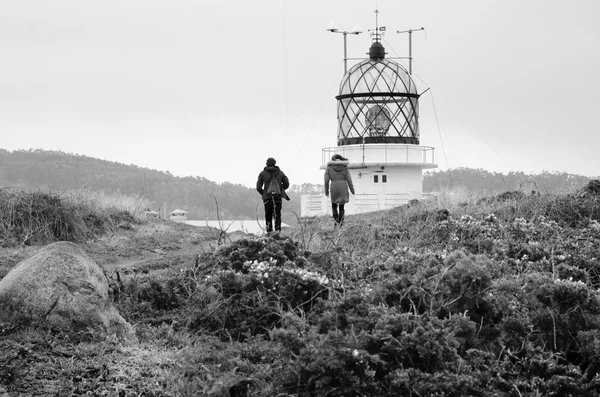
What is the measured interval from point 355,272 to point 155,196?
75.7 metres

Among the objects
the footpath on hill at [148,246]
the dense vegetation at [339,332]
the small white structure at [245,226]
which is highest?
the small white structure at [245,226]

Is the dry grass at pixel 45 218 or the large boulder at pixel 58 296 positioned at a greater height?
the dry grass at pixel 45 218

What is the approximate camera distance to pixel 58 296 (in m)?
A: 10.6

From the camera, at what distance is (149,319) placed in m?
12.2

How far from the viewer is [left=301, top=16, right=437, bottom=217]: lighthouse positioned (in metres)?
37.2

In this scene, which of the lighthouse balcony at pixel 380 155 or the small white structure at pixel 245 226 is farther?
the lighthouse balcony at pixel 380 155

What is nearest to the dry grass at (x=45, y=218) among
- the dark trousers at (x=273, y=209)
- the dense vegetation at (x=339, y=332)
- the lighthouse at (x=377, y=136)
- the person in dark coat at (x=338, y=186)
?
the dark trousers at (x=273, y=209)

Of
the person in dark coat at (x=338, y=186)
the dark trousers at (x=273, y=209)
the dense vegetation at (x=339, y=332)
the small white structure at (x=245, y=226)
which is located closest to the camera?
the dense vegetation at (x=339, y=332)

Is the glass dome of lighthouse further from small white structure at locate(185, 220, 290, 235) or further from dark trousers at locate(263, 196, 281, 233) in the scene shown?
dark trousers at locate(263, 196, 281, 233)

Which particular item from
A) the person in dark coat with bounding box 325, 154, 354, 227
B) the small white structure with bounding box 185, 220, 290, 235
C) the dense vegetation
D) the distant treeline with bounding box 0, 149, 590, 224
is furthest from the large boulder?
the distant treeline with bounding box 0, 149, 590, 224

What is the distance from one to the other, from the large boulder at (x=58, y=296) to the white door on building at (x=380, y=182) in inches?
1080

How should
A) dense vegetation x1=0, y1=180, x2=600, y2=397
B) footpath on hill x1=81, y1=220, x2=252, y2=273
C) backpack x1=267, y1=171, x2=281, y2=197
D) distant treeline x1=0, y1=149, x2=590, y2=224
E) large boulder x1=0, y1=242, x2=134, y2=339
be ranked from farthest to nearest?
distant treeline x1=0, y1=149, x2=590, y2=224, backpack x1=267, y1=171, x2=281, y2=197, footpath on hill x1=81, y1=220, x2=252, y2=273, large boulder x1=0, y1=242, x2=134, y2=339, dense vegetation x1=0, y1=180, x2=600, y2=397

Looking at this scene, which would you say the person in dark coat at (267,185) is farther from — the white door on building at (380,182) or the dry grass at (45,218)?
the white door on building at (380,182)

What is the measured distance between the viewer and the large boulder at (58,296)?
1055 cm
